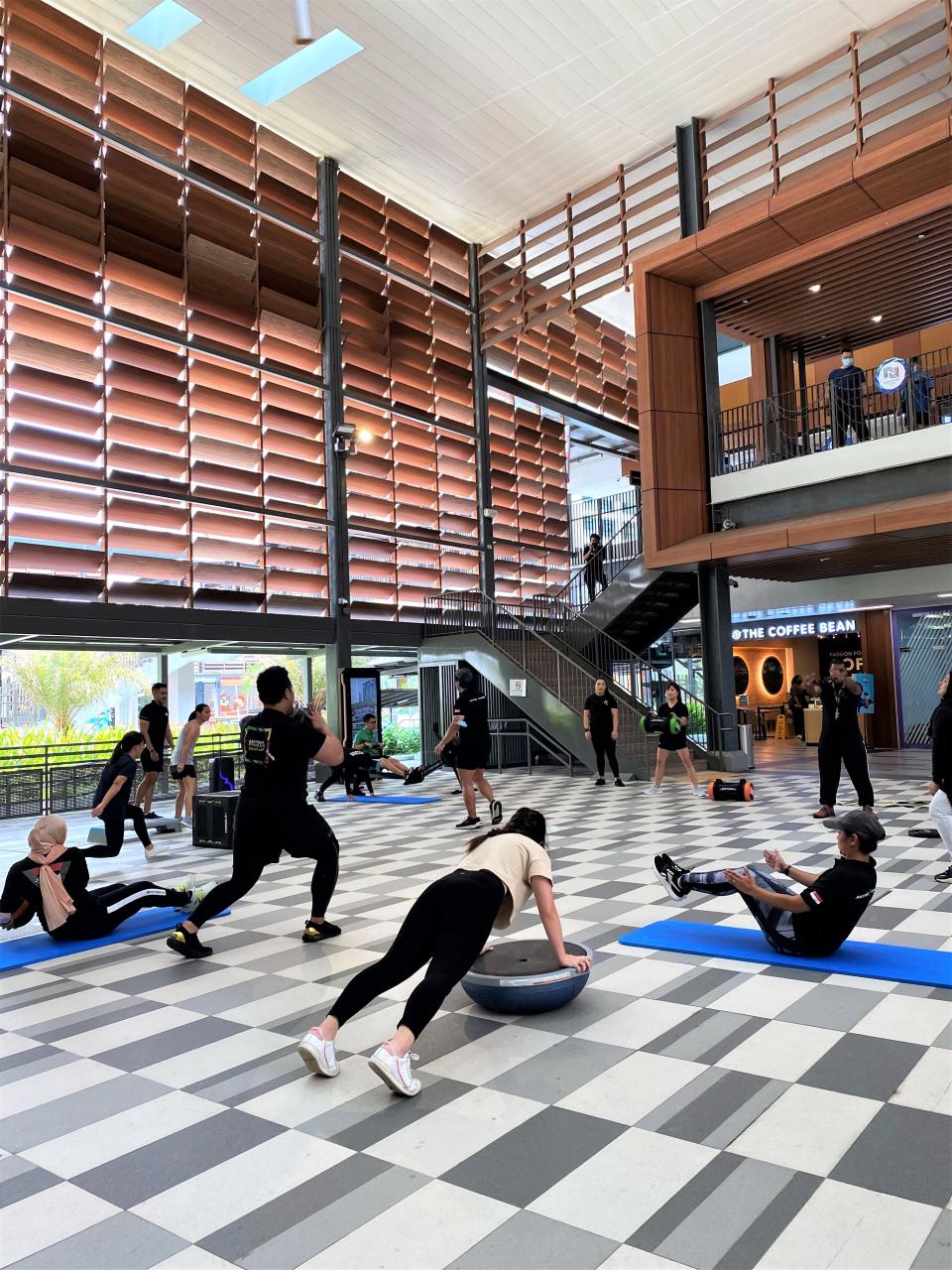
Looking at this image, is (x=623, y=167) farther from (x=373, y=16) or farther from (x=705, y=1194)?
(x=705, y=1194)

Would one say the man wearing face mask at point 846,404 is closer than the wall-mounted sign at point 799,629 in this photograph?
Yes

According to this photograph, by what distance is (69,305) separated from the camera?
1298 centimetres

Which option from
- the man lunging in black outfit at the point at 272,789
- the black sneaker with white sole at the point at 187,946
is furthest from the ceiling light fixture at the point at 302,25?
the black sneaker with white sole at the point at 187,946

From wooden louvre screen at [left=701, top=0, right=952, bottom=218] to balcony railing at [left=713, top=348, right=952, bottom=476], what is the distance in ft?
11.9

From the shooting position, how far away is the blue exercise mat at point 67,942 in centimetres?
535

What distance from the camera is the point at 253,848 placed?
4.97 meters

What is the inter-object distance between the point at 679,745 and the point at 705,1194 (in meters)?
10.0

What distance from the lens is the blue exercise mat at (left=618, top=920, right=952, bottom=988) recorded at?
4.30 m

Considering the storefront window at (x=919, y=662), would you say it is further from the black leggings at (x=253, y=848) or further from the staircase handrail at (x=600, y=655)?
the black leggings at (x=253, y=848)

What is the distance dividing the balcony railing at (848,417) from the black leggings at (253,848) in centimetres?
1183

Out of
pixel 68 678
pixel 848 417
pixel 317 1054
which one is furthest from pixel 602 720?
pixel 317 1054

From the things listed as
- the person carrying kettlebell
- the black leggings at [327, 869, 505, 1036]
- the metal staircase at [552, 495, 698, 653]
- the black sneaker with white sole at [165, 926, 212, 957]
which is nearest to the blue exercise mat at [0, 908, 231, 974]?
the black sneaker with white sole at [165, 926, 212, 957]

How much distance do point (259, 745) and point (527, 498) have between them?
17.4m

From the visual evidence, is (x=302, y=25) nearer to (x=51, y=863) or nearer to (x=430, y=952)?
(x=51, y=863)
